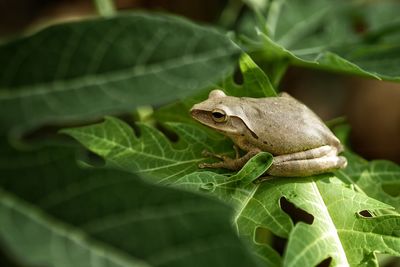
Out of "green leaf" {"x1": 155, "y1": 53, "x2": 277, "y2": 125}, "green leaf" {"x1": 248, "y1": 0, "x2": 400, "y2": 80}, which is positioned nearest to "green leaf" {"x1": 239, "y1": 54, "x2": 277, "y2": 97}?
"green leaf" {"x1": 155, "y1": 53, "x2": 277, "y2": 125}

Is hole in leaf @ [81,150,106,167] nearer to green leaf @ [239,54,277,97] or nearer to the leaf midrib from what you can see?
the leaf midrib

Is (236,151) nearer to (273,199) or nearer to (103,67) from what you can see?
(273,199)

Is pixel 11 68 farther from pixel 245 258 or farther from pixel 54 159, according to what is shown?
pixel 245 258

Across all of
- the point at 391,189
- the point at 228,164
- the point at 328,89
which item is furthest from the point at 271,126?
the point at 328,89

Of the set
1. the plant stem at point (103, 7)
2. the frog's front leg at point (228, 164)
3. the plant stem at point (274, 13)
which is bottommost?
the frog's front leg at point (228, 164)

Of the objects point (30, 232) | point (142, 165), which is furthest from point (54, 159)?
point (142, 165)

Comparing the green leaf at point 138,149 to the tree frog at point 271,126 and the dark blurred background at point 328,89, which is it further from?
the dark blurred background at point 328,89

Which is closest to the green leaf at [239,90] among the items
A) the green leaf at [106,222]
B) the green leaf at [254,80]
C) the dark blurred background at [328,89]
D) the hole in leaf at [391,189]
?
the green leaf at [254,80]
